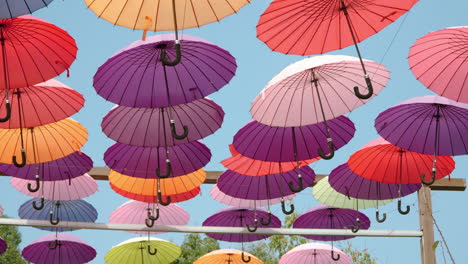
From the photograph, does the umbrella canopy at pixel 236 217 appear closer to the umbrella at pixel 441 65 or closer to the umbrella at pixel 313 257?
the umbrella at pixel 313 257

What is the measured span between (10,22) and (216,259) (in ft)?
21.3

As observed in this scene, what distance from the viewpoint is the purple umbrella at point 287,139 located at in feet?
26.8

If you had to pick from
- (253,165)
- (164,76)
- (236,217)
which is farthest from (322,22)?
(236,217)

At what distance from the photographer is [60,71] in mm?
6719

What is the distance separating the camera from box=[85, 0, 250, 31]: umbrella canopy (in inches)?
231

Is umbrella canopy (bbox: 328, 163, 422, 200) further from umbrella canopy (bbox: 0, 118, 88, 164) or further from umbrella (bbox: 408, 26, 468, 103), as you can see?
umbrella canopy (bbox: 0, 118, 88, 164)

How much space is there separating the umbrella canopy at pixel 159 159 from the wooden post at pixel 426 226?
4336 mm

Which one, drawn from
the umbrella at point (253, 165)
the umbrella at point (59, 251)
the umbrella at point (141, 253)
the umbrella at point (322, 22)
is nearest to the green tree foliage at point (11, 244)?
the umbrella at point (59, 251)

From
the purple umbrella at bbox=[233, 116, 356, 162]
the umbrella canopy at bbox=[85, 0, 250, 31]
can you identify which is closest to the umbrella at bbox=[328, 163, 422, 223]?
the purple umbrella at bbox=[233, 116, 356, 162]

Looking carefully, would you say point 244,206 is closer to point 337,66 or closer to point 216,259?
point 216,259

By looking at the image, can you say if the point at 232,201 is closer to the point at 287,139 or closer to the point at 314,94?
the point at 287,139

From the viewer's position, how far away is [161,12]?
591 cm

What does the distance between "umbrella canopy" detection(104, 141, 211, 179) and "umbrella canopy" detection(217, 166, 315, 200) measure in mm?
850

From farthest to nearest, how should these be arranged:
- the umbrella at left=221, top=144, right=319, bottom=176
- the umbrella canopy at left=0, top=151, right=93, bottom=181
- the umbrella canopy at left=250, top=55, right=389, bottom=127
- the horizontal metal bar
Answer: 1. the horizontal metal bar
2. the umbrella canopy at left=0, top=151, right=93, bottom=181
3. the umbrella at left=221, top=144, right=319, bottom=176
4. the umbrella canopy at left=250, top=55, right=389, bottom=127
